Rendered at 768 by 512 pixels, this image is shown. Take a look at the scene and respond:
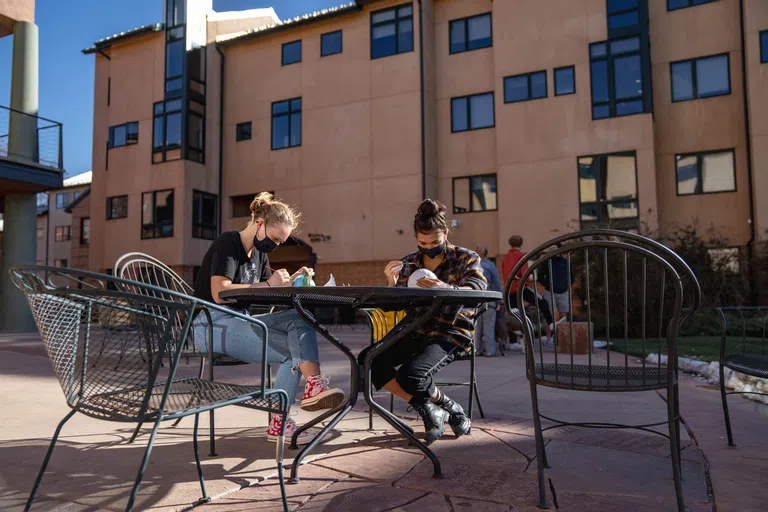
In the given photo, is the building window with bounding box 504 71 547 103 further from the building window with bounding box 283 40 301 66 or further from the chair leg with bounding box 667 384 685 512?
the chair leg with bounding box 667 384 685 512

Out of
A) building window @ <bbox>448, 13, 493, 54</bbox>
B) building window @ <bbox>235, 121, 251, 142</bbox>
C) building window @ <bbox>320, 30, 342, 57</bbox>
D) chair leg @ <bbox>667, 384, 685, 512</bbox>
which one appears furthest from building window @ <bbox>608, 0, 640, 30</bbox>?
chair leg @ <bbox>667, 384, 685, 512</bbox>

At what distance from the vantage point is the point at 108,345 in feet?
6.19

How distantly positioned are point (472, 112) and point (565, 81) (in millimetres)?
2841

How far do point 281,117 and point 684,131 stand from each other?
12.4 meters

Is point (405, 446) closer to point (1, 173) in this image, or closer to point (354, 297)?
point (354, 297)

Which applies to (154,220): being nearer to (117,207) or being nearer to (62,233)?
(117,207)

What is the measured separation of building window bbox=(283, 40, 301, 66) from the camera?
20.1 meters

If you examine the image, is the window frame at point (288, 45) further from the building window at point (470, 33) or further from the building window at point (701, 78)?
the building window at point (701, 78)

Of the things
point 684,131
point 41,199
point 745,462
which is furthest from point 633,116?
point 41,199

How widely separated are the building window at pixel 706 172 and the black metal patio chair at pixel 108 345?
16532 mm

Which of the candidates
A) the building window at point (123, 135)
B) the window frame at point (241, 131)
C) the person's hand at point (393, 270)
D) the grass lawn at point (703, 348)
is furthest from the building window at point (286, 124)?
the person's hand at point (393, 270)

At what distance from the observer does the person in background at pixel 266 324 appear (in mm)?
2842

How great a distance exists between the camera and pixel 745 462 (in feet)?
8.67

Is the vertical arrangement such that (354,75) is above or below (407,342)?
above
